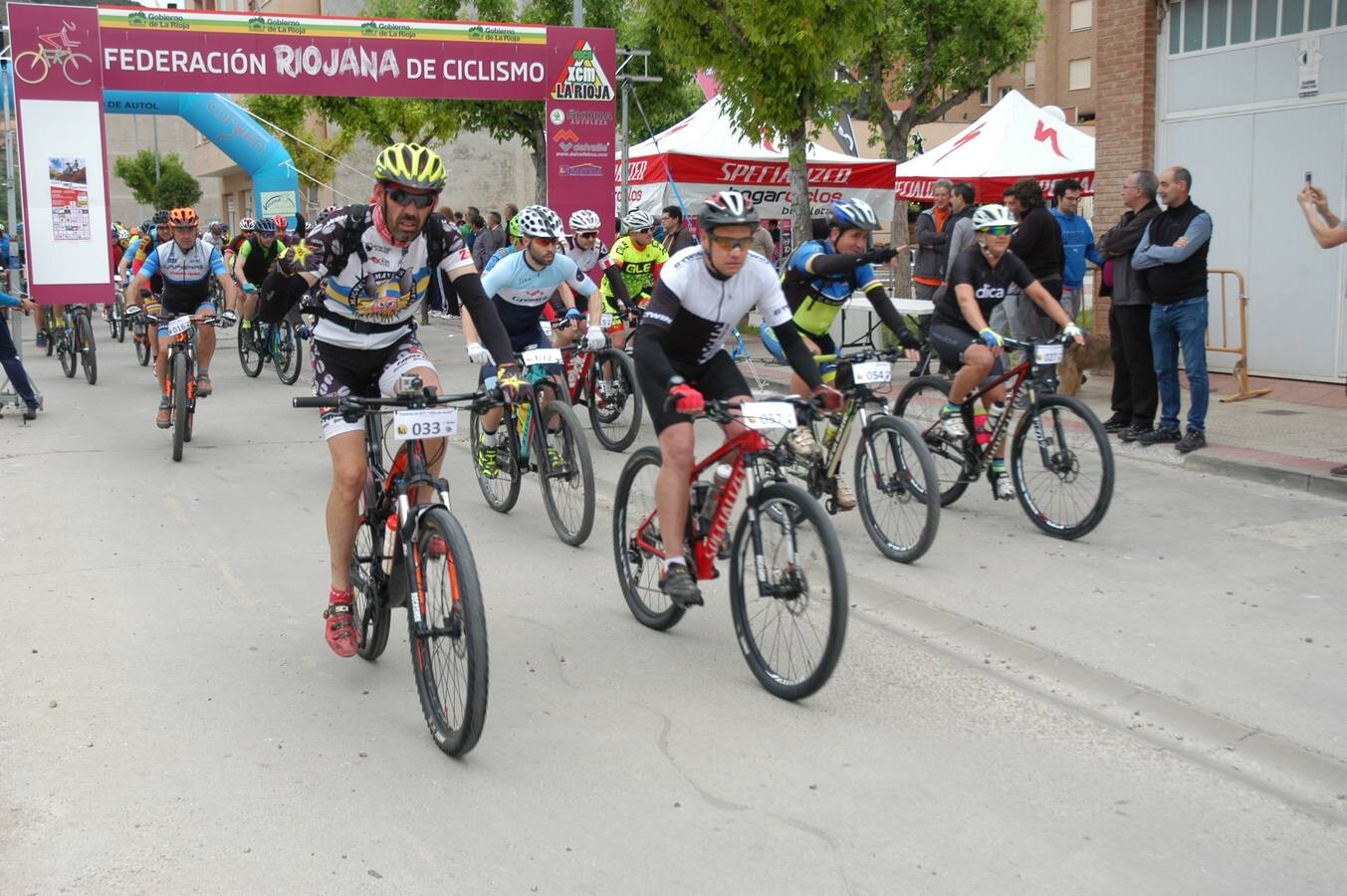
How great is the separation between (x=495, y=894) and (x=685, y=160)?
1684cm

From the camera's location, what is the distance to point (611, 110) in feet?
64.1

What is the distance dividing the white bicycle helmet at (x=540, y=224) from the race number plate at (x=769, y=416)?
4014 millimetres

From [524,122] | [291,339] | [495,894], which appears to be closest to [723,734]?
[495,894]

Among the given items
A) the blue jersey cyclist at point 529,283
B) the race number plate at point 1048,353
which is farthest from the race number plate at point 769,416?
the blue jersey cyclist at point 529,283

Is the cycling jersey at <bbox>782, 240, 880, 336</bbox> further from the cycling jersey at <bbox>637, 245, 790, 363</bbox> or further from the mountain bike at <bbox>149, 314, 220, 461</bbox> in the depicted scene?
the mountain bike at <bbox>149, 314, 220, 461</bbox>

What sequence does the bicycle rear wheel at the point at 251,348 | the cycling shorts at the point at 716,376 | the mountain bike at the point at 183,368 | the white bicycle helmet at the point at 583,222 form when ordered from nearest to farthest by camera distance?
1. the cycling shorts at the point at 716,376
2. the mountain bike at the point at 183,368
3. the white bicycle helmet at the point at 583,222
4. the bicycle rear wheel at the point at 251,348

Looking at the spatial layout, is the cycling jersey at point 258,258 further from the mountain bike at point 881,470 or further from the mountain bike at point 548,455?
the mountain bike at point 881,470

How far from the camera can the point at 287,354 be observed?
16.5 metres

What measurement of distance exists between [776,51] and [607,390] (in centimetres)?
625

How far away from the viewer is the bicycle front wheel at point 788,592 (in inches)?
190

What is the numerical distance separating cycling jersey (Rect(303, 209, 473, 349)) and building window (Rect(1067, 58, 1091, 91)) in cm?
5608

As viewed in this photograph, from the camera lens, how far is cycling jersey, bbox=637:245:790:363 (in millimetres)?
5770

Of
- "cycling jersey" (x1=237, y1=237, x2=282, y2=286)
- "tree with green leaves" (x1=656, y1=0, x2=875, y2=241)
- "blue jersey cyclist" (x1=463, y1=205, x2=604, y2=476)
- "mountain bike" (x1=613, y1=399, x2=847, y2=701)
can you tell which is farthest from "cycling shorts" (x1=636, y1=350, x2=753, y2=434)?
"cycling jersey" (x1=237, y1=237, x2=282, y2=286)

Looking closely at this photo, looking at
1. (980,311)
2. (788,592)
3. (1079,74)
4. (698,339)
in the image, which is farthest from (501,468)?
(1079,74)
